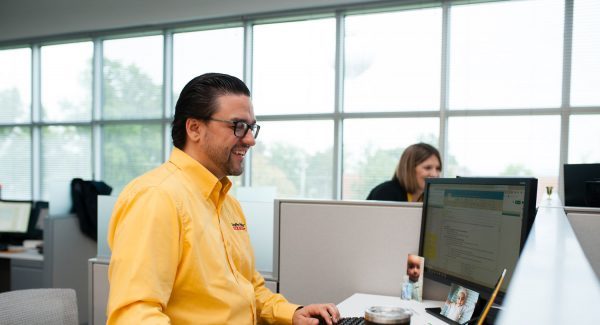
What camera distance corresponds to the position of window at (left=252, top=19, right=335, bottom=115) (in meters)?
4.66

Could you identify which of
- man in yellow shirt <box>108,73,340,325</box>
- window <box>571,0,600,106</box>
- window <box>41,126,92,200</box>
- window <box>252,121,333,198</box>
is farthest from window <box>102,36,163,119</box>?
man in yellow shirt <box>108,73,340,325</box>

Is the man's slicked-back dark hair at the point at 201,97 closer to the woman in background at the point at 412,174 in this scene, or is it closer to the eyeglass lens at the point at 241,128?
the eyeglass lens at the point at 241,128

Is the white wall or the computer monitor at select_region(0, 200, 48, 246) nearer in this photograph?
the computer monitor at select_region(0, 200, 48, 246)

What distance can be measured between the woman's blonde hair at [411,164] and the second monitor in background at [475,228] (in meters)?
1.24

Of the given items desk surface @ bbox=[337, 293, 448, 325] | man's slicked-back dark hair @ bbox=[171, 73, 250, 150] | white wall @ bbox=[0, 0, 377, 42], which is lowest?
desk surface @ bbox=[337, 293, 448, 325]

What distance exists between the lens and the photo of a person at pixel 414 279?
163cm

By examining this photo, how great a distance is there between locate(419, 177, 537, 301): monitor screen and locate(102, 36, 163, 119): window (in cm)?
425

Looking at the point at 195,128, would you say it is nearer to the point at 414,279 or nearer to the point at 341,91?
the point at 414,279

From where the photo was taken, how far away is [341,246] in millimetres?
1826

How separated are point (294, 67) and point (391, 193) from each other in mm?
2352

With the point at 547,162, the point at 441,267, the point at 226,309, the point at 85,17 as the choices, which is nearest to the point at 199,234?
the point at 226,309

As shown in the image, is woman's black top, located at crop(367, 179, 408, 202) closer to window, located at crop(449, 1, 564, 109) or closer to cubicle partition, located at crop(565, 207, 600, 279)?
cubicle partition, located at crop(565, 207, 600, 279)

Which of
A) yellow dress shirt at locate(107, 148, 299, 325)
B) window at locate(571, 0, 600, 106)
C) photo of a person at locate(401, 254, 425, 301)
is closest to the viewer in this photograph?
yellow dress shirt at locate(107, 148, 299, 325)

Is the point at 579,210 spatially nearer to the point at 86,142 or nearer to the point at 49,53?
the point at 86,142
